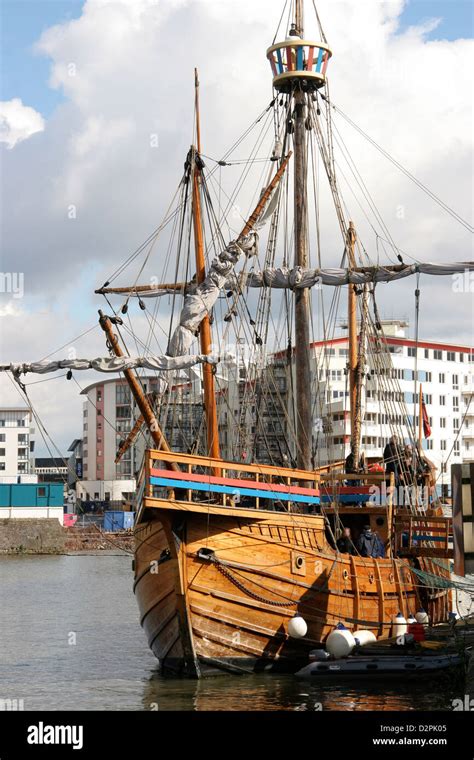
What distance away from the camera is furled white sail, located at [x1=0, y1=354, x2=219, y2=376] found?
30406 mm

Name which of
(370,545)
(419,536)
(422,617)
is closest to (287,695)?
(370,545)

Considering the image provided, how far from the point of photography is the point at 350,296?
4638 cm

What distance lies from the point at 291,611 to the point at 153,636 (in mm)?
3929

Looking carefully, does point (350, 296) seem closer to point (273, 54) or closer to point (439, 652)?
point (273, 54)

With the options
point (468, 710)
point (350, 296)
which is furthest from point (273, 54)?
point (468, 710)

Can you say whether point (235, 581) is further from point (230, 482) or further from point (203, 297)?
point (203, 297)

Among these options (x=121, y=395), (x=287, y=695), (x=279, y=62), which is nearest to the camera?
(x=287, y=695)

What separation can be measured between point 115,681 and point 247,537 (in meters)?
5.80

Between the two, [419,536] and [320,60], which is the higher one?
[320,60]

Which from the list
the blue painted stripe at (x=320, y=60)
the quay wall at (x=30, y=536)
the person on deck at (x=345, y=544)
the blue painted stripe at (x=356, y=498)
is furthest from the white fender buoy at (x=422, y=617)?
the quay wall at (x=30, y=536)

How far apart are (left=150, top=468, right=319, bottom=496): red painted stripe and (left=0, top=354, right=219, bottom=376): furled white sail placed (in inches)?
153

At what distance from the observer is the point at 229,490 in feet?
92.3

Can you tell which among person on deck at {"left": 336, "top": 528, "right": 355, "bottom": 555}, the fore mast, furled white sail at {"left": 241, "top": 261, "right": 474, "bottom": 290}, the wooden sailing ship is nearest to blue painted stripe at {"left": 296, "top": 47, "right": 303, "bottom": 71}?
the fore mast

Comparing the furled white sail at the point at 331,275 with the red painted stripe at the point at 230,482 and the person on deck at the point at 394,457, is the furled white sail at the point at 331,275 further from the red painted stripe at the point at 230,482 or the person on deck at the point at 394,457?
the red painted stripe at the point at 230,482
